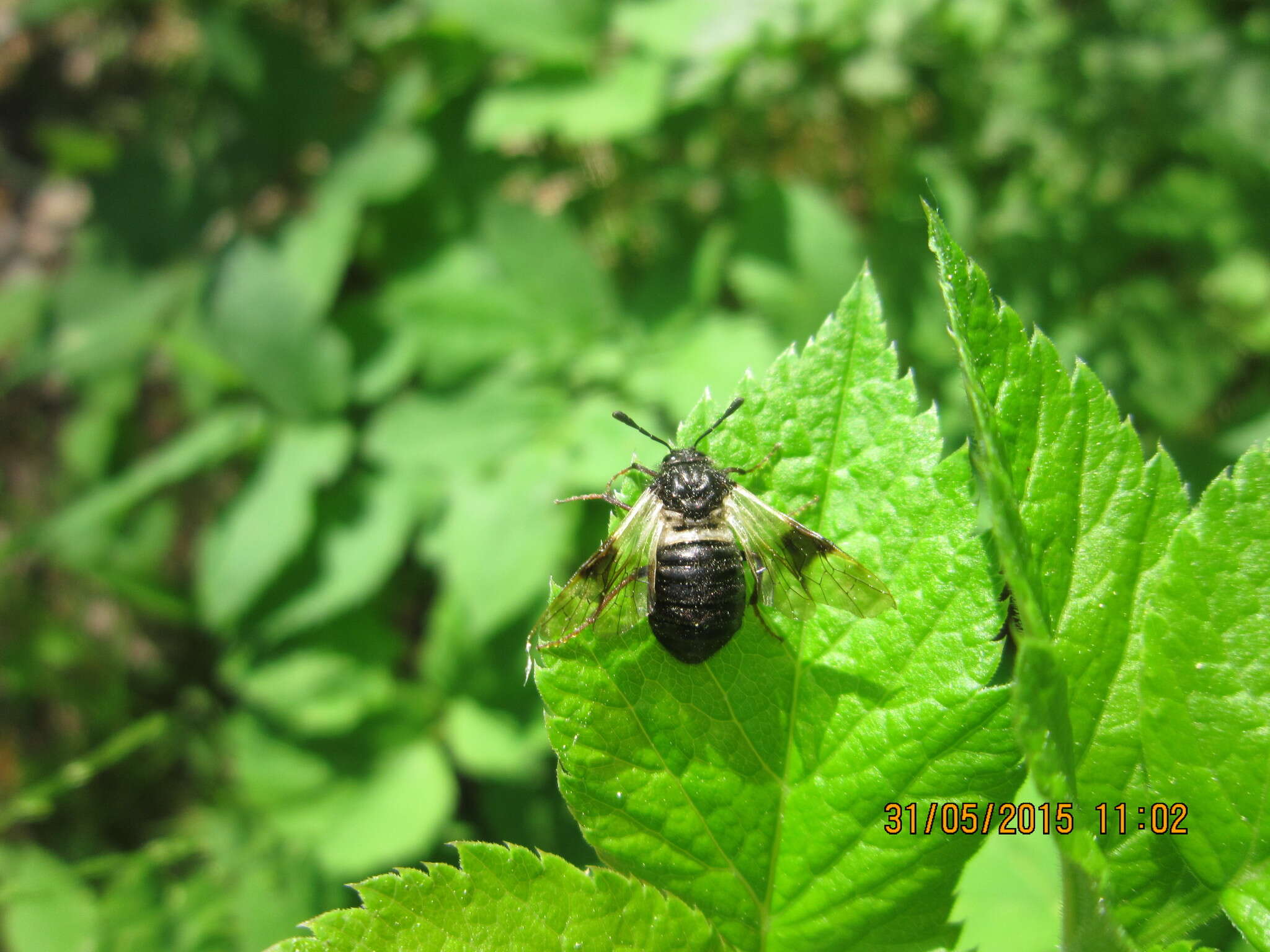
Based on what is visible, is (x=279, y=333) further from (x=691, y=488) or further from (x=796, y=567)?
(x=796, y=567)

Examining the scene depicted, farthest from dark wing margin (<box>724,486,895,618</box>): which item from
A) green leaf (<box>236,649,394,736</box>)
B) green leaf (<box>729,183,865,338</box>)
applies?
green leaf (<box>236,649,394,736</box>)

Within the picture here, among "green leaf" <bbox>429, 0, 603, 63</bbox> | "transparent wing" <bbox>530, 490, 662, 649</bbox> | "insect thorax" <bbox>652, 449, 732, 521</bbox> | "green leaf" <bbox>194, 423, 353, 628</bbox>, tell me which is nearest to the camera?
"transparent wing" <bbox>530, 490, 662, 649</bbox>

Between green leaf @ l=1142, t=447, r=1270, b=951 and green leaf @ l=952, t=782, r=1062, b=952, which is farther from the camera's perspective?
green leaf @ l=952, t=782, r=1062, b=952

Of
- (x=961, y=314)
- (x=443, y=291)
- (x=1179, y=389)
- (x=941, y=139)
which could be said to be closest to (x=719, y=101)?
(x=941, y=139)

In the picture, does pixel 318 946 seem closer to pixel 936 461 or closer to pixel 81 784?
pixel 936 461

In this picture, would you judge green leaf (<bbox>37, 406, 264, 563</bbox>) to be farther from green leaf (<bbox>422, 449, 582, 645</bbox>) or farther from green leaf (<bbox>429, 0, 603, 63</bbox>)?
green leaf (<bbox>429, 0, 603, 63</bbox>)

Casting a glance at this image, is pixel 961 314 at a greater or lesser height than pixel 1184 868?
greater

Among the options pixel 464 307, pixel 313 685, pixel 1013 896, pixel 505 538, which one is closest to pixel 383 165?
pixel 464 307
